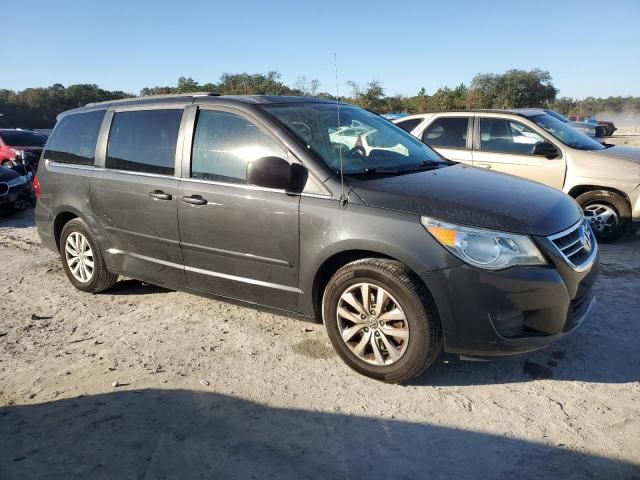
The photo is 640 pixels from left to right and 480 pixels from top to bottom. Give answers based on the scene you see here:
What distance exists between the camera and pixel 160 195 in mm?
4207

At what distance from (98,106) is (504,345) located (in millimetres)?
4350

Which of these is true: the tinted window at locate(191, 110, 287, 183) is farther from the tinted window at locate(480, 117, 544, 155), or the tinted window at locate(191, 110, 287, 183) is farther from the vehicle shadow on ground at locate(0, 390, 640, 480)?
the tinted window at locate(480, 117, 544, 155)

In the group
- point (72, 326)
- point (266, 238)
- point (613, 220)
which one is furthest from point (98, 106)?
point (613, 220)

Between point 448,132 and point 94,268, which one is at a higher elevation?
point 448,132

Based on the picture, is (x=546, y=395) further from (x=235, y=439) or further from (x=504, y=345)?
(x=235, y=439)

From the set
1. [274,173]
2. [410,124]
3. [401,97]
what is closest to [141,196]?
[274,173]

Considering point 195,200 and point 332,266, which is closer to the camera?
point 332,266

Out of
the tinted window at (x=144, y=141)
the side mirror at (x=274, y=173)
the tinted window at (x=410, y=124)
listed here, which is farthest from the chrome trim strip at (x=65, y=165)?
the tinted window at (x=410, y=124)

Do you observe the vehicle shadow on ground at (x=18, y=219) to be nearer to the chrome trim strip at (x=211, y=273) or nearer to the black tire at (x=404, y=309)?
the chrome trim strip at (x=211, y=273)

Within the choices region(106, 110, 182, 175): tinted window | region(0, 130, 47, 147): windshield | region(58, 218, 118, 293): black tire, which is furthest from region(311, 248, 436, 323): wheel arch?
region(0, 130, 47, 147): windshield

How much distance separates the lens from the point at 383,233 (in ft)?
10.4

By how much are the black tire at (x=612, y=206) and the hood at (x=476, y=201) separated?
11.4ft

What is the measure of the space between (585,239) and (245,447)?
2581 mm

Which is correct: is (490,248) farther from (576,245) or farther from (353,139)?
(353,139)
